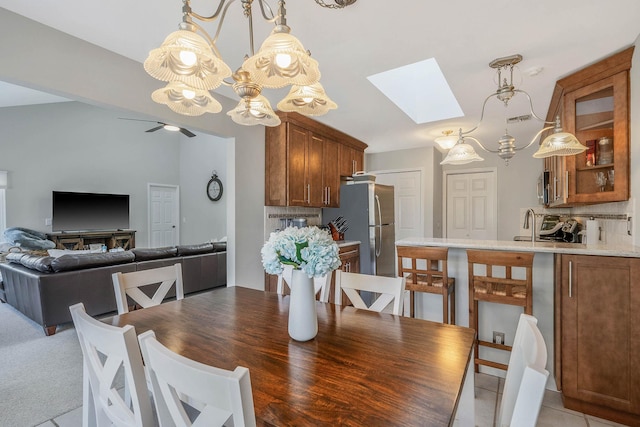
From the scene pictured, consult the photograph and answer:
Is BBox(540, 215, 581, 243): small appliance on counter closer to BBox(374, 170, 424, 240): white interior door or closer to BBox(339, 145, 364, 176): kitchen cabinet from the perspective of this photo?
BBox(374, 170, 424, 240): white interior door

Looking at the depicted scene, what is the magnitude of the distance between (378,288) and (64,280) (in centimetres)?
337

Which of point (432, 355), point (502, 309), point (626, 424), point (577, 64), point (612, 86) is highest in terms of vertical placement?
point (577, 64)

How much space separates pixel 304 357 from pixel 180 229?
8.28 m

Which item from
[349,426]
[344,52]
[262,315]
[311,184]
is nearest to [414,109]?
[311,184]

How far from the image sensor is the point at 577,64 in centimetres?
233

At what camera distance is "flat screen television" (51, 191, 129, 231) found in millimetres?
6434

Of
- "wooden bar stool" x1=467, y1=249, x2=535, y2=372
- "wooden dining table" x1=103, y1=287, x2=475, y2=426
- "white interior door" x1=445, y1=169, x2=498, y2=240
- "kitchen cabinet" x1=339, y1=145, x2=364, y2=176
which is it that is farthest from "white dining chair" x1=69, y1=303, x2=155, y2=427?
"white interior door" x1=445, y1=169, x2=498, y2=240

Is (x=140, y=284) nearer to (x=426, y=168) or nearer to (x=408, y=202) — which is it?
(x=408, y=202)

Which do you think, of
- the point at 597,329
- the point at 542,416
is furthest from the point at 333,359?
the point at 597,329

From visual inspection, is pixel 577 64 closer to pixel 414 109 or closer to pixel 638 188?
pixel 638 188

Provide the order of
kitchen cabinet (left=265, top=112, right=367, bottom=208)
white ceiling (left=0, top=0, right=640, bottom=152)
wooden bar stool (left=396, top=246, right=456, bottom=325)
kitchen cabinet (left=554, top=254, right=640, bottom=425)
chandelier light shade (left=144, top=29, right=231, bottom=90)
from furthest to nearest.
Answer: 1. kitchen cabinet (left=265, top=112, right=367, bottom=208)
2. wooden bar stool (left=396, top=246, right=456, bottom=325)
3. kitchen cabinet (left=554, top=254, right=640, bottom=425)
4. white ceiling (left=0, top=0, right=640, bottom=152)
5. chandelier light shade (left=144, top=29, right=231, bottom=90)

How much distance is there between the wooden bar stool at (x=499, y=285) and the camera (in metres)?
2.04

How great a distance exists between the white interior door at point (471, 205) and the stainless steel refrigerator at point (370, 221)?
6.36ft

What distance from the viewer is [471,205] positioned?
5.75m
